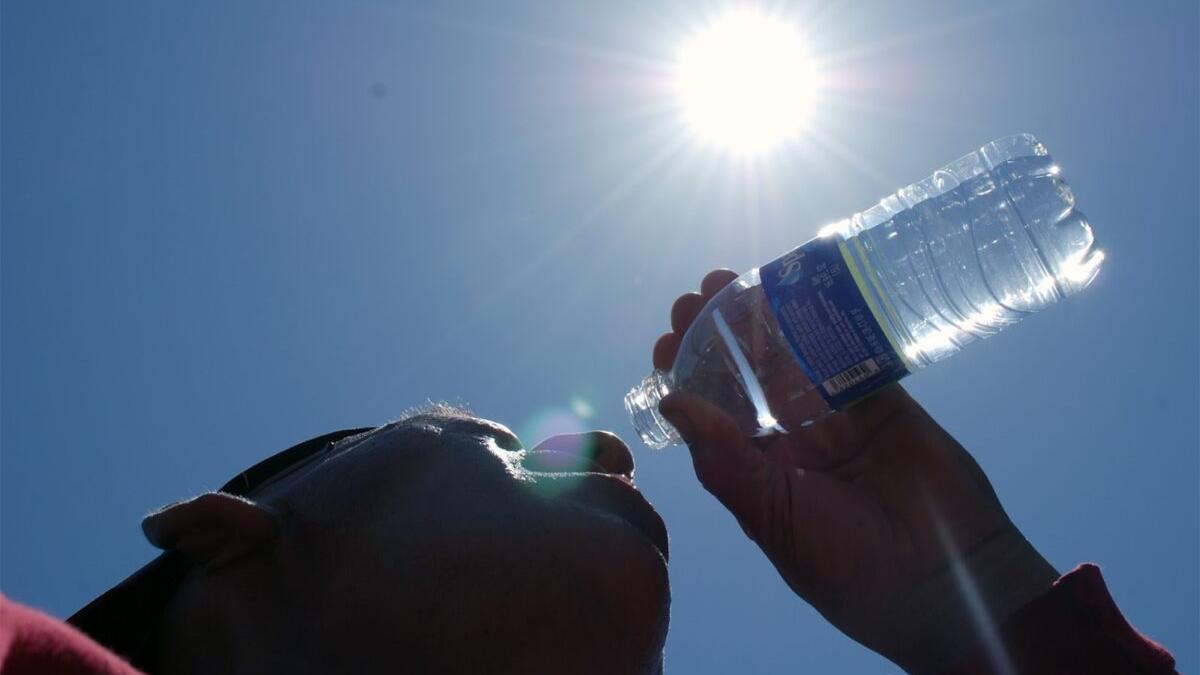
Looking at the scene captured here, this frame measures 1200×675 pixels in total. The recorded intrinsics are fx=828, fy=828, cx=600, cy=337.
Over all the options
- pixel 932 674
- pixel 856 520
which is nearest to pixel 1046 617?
pixel 932 674

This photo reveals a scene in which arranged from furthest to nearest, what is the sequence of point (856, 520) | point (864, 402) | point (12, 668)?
point (864, 402) < point (856, 520) < point (12, 668)

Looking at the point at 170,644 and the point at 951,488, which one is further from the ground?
the point at 170,644

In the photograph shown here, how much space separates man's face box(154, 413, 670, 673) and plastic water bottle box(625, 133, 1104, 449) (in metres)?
0.97

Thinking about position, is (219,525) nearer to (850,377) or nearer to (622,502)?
(622,502)

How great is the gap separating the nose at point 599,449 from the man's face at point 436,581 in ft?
1.03

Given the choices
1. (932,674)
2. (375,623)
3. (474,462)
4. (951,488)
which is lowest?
(932,674)

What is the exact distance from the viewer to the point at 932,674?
2518 mm

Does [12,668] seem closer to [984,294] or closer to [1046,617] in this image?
[1046,617]

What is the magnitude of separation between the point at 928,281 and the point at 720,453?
4.60ft

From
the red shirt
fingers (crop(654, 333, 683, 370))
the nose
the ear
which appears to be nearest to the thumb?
the nose

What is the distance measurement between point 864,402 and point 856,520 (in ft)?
1.62

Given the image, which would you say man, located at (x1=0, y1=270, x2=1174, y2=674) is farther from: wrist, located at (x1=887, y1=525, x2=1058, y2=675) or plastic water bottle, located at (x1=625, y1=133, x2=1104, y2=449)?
plastic water bottle, located at (x1=625, y1=133, x2=1104, y2=449)

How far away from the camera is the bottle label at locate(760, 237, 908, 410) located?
2.38 meters

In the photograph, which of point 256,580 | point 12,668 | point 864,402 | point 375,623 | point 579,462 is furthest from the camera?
point 864,402
